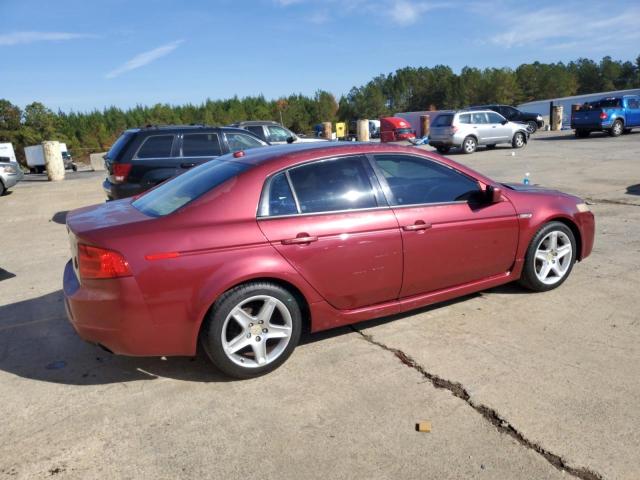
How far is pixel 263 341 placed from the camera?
3537 mm

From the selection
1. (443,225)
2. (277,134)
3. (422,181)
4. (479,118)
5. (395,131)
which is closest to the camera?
(443,225)

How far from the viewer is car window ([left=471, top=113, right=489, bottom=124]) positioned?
68.3 ft

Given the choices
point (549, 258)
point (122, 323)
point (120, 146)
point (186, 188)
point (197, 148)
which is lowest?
point (549, 258)

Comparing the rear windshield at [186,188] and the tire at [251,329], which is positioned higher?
the rear windshield at [186,188]

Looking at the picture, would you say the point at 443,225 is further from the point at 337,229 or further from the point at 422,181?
the point at 337,229

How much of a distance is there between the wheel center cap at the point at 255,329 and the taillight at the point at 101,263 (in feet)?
2.85

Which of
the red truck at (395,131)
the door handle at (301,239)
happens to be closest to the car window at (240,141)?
the door handle at (301,239)

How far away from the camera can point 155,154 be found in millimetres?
8930

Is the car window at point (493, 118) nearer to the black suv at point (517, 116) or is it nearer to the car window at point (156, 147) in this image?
the black suv at point (517, 116)

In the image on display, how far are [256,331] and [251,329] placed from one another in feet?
0.12

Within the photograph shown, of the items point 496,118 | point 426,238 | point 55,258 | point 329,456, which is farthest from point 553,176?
point 329,456

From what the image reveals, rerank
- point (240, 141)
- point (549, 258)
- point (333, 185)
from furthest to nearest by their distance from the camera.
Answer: point (240, 141) < point (549, 258) < point (333, 185)

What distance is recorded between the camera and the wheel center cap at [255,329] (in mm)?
3510

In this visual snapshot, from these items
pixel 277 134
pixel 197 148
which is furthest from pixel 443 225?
pixel 277 134
